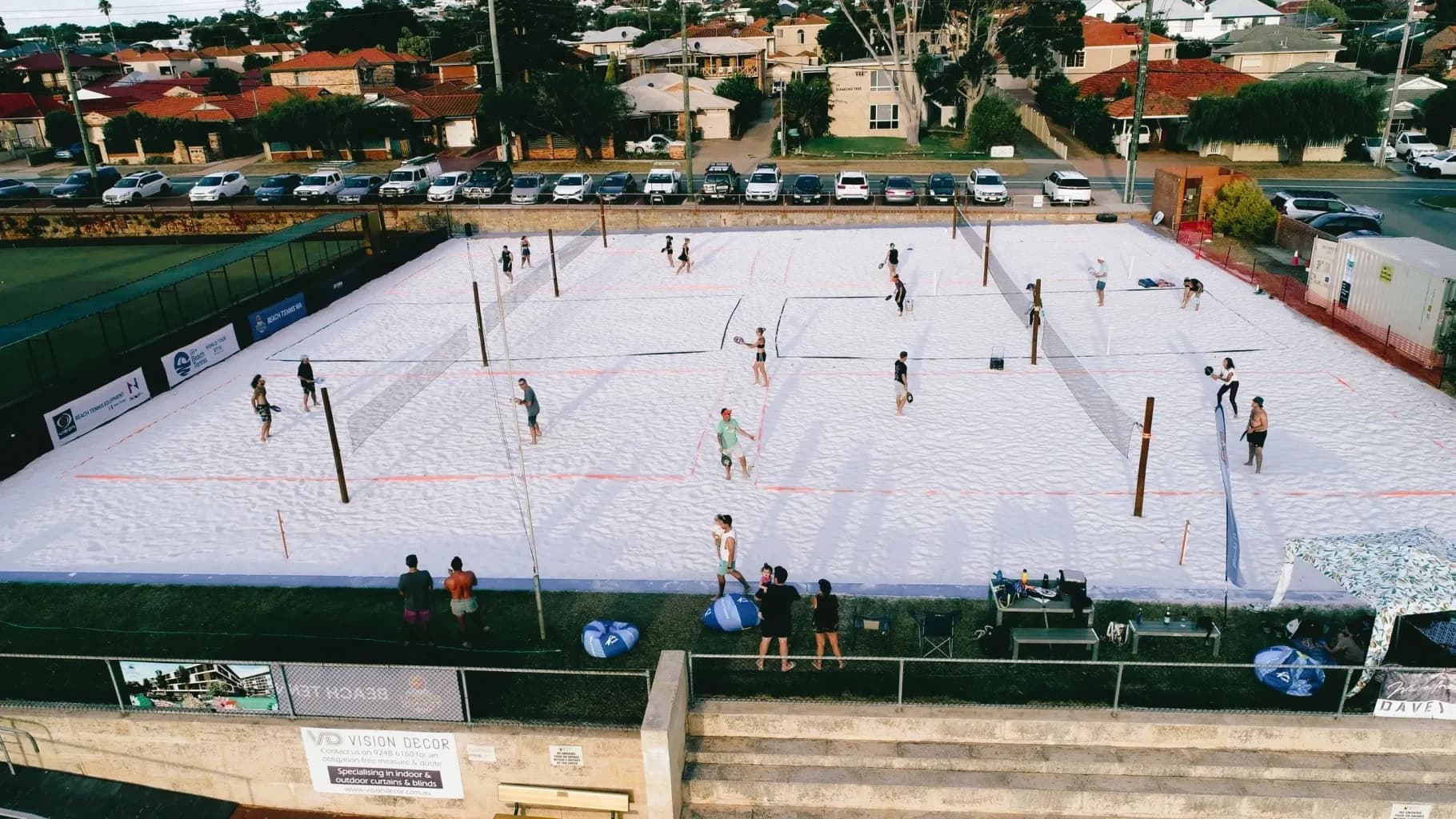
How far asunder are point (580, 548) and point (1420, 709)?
1099 cm

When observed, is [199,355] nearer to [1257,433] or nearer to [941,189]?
[1257,433]

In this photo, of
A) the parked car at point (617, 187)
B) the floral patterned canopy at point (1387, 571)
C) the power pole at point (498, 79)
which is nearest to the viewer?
the floral patterned canopy at point (1387, 571)

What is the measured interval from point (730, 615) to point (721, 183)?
32296 millimetres

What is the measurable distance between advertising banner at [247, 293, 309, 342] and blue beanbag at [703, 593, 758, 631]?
20.3 meters

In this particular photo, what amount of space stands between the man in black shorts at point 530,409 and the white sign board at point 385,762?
797cm

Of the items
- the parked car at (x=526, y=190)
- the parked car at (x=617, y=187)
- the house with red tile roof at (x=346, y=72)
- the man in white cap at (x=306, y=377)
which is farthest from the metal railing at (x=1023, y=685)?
the house with red tile roof at (x=346, y=72)

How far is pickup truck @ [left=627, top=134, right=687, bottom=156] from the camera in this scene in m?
55.4

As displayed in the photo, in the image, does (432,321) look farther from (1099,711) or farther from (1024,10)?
(1024,10)

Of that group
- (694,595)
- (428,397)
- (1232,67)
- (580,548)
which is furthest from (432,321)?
(1232,67)

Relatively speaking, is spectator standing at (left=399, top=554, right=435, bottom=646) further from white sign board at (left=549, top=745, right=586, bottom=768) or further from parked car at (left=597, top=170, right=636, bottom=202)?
parked car at (left=597, top=170, right=636, bottom=202)

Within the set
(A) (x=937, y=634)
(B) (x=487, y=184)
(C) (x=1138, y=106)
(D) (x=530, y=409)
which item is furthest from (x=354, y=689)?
(C) (x=1138, y=106)

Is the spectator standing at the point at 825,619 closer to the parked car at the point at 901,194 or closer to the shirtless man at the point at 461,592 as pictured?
the shirtless man at the point at 461,592

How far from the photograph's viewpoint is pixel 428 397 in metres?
22.3

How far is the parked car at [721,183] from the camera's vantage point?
1636 inches
